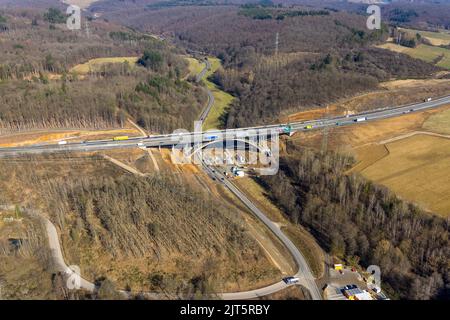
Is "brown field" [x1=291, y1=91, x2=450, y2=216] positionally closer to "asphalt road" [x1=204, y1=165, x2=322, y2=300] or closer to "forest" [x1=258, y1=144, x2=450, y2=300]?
"forest" [x1=258, y1=144, x2=450, y2=300]

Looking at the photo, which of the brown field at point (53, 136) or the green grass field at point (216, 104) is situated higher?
the green grass field at point (216, 104)

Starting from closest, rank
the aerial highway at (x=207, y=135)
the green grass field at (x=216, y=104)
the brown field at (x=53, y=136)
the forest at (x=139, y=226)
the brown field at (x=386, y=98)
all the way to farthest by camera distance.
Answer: the forest at (x=139, y=226) < the aerial highway at (x=207, y=135) < the brown field at (x=53, y=136) < the brown field at (x=386, y=98) < the green grass field at (x=216, y=104)

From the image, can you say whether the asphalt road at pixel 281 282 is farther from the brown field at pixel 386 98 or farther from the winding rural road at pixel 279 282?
the brown field at pixel 386 98

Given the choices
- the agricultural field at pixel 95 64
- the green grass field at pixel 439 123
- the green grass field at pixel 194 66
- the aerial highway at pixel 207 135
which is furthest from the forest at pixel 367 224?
the green grass field at pixel 194 66

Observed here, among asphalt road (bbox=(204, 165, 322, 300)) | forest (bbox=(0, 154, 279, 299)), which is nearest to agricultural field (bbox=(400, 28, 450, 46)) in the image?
asphalt road (bbox=(204, 165, 322, 300))

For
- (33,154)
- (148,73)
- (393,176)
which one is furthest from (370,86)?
(33,154)

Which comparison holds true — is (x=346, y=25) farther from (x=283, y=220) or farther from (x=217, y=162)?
(x=283, y=220)
